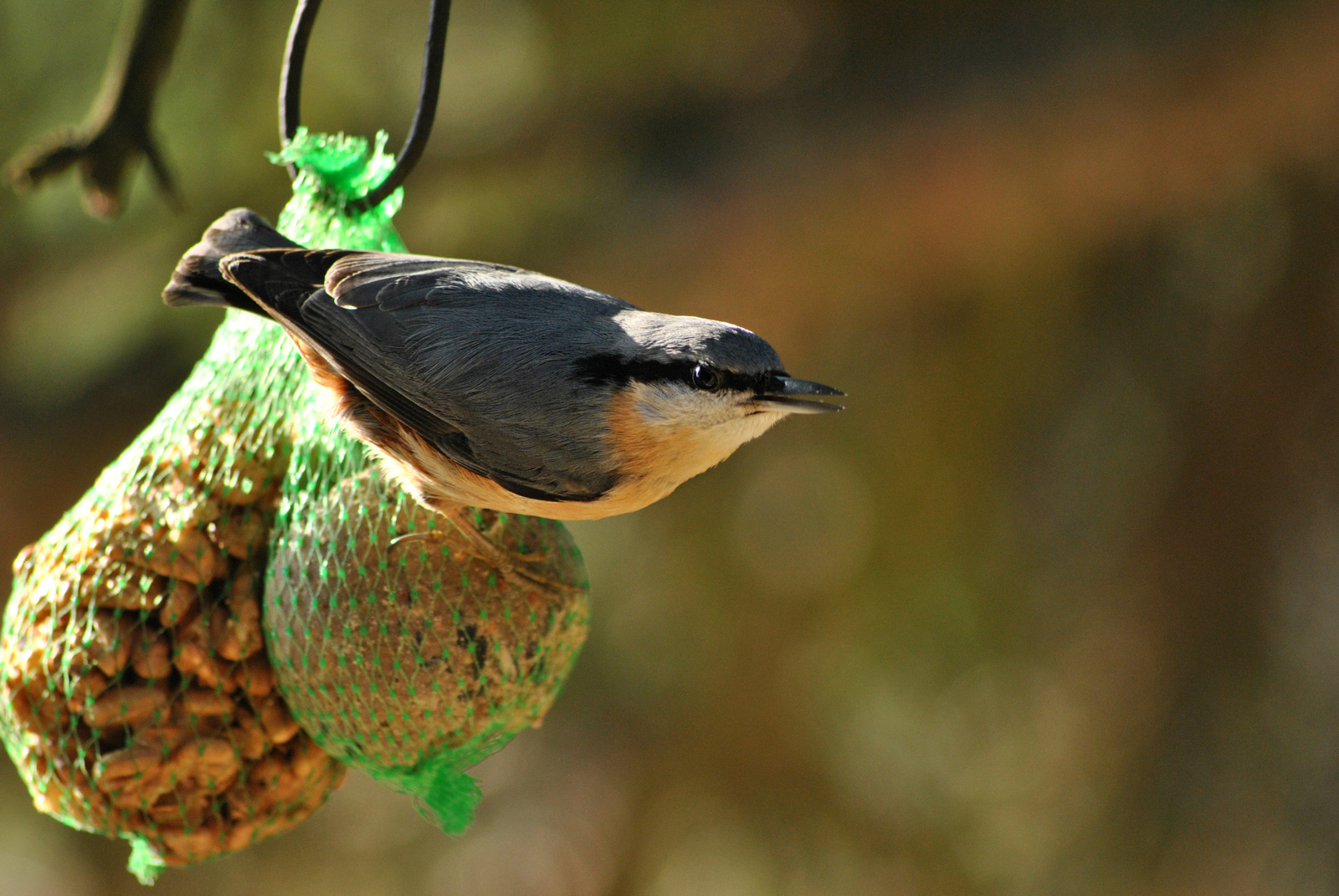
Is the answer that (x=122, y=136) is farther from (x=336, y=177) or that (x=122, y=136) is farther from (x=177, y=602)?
(x=177, y=602)

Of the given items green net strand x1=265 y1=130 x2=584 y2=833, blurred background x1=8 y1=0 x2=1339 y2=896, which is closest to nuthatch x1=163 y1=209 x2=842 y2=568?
green net strand x1=265 y1=130 x2=584 y2=833

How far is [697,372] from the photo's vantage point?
178cm

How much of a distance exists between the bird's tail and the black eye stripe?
0.58 metres

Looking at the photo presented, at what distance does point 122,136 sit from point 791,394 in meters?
2.00

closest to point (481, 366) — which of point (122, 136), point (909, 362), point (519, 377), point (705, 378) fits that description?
point (519, 377)

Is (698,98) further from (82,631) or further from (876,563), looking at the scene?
(82,631)

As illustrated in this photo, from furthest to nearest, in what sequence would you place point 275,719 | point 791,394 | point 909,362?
point 909,362, point 275,719, point 791,394

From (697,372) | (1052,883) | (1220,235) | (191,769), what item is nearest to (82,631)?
(191,769)

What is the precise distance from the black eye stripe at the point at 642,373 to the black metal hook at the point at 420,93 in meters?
0.47

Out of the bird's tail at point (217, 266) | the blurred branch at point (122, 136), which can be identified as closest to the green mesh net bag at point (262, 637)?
the bird's tail at point (217, 266)

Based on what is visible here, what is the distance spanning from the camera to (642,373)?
1.81 metres

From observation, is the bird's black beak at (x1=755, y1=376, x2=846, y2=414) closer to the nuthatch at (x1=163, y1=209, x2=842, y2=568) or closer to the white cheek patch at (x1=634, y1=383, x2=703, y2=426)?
the nuthatch at (x1=163, y1=209, x2=842, y2=568)

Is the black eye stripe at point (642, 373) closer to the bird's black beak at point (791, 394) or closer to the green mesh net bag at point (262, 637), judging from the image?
the bird's black beak at point (791, 394)

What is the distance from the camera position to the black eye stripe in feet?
5.78
